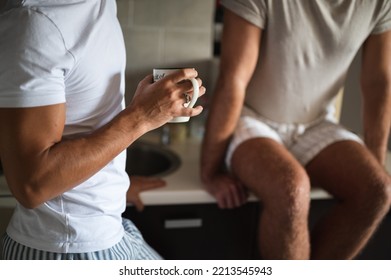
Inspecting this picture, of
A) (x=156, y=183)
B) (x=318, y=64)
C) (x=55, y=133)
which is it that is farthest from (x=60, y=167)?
(x=318, y=64)

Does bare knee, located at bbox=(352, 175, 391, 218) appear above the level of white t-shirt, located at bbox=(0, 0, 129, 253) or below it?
below

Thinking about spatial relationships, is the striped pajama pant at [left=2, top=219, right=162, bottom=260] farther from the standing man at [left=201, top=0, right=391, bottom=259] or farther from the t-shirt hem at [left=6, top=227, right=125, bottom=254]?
the standing man at [left=201, top=0, right=391, bottom=259]

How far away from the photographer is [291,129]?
3.23ft

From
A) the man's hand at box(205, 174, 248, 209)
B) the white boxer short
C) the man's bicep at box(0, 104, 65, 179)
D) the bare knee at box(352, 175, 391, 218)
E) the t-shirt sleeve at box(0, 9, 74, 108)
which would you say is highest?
the t-shirt sleeve at box(0, 9, 74, 108)

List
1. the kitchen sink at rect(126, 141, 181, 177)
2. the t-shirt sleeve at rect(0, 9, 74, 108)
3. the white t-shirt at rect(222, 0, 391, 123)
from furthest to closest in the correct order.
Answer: the kitchen sink at rect(126, 141, 181, 177)
the white t-shirt at rect(222, 0, 391, 123)
the t-shirt sleeve at rect(0, 9, 74, 108)

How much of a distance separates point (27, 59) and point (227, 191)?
55cm

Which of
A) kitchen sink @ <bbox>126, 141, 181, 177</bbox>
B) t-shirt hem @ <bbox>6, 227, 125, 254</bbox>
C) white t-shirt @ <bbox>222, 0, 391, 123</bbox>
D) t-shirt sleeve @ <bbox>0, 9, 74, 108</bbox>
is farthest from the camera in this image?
kitchen sink @ <bbox>126, 141, 181, 177</bbox>

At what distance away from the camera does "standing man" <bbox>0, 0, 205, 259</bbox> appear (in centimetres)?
51

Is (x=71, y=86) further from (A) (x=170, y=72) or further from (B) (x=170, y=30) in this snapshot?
(B) (x=170, y=30)

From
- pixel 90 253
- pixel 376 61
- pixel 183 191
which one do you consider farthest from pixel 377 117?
pixel 90 253

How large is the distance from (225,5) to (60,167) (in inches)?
17.6

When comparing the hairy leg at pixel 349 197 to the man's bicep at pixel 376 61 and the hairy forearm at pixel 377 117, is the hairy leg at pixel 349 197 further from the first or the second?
the man's bicep at pixel 376 61

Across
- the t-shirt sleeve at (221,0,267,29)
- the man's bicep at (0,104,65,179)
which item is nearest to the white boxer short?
the t-shirt sleeve at (221,0,267,29)

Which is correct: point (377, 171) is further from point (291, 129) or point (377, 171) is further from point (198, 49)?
point (198, 49)
